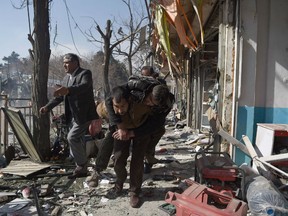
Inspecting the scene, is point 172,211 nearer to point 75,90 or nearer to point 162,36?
point 75,90

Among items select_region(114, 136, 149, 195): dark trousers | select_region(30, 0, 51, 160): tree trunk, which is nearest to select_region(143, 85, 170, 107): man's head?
select_region(114, 136, 149, 195): dark trousers

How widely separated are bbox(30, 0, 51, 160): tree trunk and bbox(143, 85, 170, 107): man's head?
10.6 ft

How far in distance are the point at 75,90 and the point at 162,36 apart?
271 centimetres

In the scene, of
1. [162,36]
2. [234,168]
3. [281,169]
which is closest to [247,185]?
[234,168]

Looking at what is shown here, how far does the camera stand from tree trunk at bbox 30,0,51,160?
18.5 ft

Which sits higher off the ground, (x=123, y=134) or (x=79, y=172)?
(x=123, y=134)

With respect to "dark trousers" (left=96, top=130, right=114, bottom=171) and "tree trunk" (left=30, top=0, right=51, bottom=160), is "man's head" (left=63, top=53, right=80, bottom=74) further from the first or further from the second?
"tree trunk" (left=30, top=0, right=51, bottom=160)

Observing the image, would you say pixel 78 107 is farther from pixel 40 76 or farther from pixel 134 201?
pixel 40 76

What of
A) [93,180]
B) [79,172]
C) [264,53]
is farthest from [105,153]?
[264,53]

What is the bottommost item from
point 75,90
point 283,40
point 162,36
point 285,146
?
point 285,146

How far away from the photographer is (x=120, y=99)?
303 centimetres

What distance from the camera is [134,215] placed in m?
3.24

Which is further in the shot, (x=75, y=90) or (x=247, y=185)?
(x=75, y=90)

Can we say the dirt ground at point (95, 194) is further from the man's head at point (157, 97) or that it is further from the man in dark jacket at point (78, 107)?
the man's head at point (157, 97)
